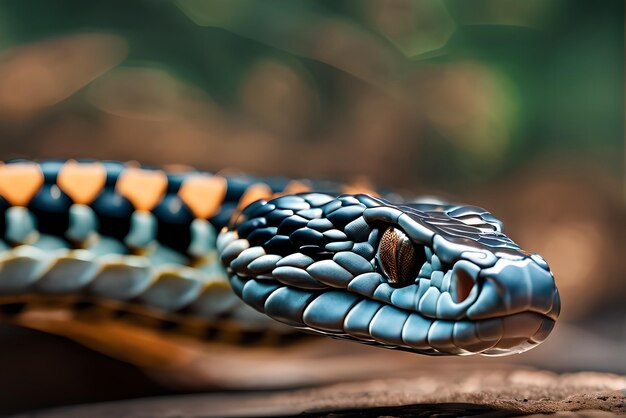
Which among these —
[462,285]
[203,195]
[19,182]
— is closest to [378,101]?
[203,195]

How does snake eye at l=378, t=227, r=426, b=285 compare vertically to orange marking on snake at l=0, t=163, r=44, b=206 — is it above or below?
below

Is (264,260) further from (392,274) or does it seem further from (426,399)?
(426,399)

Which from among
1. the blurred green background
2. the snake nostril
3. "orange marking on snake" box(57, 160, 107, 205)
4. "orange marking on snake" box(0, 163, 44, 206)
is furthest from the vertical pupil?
the blurred green background

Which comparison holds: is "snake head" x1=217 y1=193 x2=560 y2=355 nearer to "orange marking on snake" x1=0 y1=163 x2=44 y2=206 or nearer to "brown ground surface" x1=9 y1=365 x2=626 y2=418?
"brown ground surface" x1=9 y1=365 x2=626 y2=418

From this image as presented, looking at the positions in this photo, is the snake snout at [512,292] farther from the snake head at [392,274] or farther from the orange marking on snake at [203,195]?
the orange marking on snake at [203,195]

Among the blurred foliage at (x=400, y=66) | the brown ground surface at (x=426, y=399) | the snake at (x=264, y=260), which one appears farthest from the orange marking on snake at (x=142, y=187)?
the blurred foliage at (x=400, y=66)

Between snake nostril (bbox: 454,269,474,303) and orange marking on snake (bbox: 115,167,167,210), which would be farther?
orange marking on snake (bbox: 115,167,167,210)
